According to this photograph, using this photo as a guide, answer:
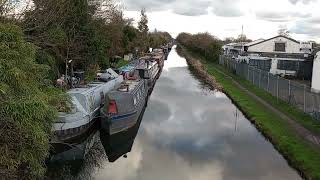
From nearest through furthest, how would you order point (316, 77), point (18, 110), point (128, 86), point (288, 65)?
point (18, 110) < point (128, 86) < point (316, 77) < point (288, 65)

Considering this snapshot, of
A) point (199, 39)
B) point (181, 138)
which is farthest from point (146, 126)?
point (199, 39)

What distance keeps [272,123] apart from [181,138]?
5.37 meters

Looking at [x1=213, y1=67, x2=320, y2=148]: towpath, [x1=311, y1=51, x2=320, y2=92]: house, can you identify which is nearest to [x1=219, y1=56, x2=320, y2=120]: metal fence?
[x1=213, y1=67, x2=320, y2=148]: towpath

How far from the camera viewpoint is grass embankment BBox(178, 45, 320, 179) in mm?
18728

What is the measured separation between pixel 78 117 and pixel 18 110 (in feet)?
40.8

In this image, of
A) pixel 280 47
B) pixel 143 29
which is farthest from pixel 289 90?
pixel 143 29

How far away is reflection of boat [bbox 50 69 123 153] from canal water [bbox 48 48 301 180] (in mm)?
1231

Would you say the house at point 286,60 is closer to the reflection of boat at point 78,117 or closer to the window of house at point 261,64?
the window of house at point 261,64

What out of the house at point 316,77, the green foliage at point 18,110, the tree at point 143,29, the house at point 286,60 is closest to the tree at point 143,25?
the tree at point 143,29

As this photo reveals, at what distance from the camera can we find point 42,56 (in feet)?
90.4

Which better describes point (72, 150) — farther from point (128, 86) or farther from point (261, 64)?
point (261, 64)

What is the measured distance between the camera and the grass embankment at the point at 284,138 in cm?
1873

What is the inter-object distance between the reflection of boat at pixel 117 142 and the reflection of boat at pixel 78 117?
112 centimetres

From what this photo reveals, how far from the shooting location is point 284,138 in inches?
912
